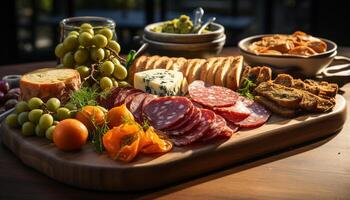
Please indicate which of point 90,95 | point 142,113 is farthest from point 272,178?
point 90,95

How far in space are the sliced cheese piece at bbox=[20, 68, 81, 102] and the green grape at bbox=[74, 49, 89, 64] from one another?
105 mm

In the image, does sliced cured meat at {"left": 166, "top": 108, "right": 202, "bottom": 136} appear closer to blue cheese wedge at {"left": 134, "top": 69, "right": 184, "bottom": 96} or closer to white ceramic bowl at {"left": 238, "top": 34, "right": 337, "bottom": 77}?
blue cheese wedge at {"left": 134, "top": 69, "right": 184, "bottom": 96}

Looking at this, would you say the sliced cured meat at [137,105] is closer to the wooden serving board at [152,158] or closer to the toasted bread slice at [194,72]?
the wooden serving board at [152,158]

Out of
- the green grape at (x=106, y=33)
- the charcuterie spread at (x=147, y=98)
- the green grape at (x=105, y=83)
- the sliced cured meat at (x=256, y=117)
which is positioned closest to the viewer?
the charcuterie spread at (x=147, y=98)

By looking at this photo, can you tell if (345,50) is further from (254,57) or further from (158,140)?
(158,140)

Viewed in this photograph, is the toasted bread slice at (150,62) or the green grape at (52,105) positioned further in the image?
the toasted bread slice at (150,62)

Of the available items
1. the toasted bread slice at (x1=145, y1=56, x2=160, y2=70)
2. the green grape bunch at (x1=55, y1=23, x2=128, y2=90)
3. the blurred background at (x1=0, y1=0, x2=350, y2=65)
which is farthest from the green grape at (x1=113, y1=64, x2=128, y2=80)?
the blurred background at (x1=0, y1=0, x2=350, y2=65)

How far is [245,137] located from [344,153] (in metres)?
0.35

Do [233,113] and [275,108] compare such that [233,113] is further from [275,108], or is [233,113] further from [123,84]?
[123,84]

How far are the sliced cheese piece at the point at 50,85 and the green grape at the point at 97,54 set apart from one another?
13 centimetres

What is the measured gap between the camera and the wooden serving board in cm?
182

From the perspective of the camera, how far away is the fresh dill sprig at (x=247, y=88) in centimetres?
242

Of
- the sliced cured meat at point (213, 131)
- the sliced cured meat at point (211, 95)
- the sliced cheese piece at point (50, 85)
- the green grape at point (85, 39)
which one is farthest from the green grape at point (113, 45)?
the sliced cured meat at point (213, 131)

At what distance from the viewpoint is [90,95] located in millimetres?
2160
